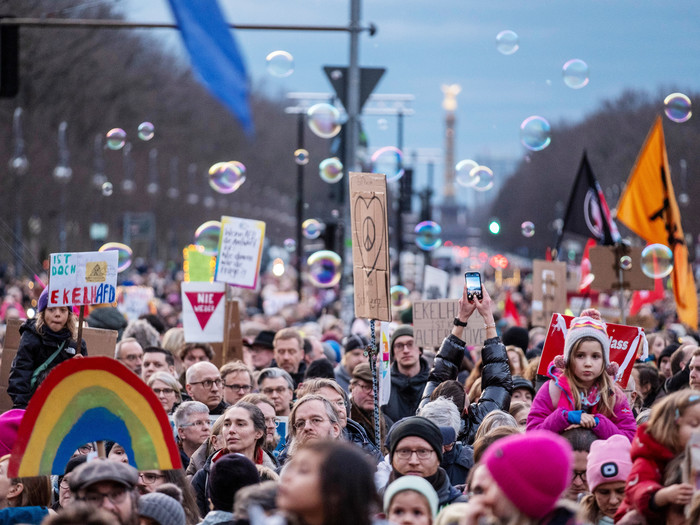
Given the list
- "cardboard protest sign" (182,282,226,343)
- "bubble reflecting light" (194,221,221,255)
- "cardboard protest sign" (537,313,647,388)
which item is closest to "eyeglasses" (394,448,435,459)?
"cardboard protest sign" (537,313,647,388)

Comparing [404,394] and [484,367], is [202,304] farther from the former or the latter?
[484,367]

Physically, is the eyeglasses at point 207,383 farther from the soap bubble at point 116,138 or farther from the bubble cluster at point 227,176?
the bubble cluster at point 227,176

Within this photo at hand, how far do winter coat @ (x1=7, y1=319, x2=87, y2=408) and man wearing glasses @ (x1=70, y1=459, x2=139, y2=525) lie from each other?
12.3ft

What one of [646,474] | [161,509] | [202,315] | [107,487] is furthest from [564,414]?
[202,315]

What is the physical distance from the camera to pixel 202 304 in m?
11.6

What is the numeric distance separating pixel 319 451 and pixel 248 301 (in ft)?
86.1

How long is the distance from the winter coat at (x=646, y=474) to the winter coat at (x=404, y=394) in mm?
3693

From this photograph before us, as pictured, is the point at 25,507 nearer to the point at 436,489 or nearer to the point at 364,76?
the point at 436,489

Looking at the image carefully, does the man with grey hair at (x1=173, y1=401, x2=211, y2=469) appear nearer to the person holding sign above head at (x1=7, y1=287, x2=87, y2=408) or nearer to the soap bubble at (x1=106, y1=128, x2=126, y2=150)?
the person holding sign above head at (x1=7, y1=287, x2=87, y2=408)

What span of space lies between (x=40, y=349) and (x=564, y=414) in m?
4.07

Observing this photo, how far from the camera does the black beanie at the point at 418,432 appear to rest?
17.9ft

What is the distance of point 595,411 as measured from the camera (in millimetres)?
5910

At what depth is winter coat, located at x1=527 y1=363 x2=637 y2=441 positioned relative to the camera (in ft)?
18.6

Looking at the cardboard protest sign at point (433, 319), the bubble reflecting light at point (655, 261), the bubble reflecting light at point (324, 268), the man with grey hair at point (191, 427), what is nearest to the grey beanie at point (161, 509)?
the man with grey hair at point (191, 427)
